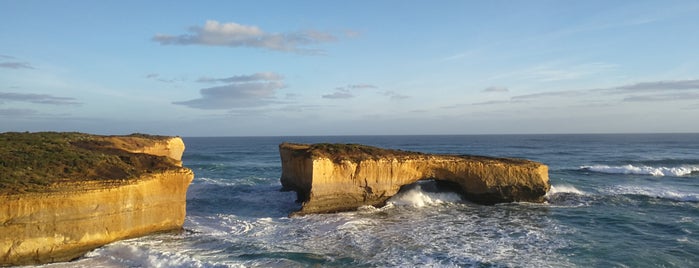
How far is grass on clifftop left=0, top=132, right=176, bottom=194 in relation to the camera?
11.0 metres

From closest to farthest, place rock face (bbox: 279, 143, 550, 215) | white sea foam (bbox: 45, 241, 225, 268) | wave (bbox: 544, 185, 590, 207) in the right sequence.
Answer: white sea foam (bbox: 45, 241, 225, 268) < rock face (bbox: 279, 143, 550, 215) < wave (bbox: 544, 185, 590, 207)

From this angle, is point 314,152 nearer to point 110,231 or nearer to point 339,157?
point 339,157

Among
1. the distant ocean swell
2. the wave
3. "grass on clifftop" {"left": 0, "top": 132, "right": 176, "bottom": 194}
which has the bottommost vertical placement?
the wave

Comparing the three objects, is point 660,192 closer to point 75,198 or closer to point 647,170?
point 647,170

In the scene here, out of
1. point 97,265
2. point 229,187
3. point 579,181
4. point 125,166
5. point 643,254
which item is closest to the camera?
point 97,265

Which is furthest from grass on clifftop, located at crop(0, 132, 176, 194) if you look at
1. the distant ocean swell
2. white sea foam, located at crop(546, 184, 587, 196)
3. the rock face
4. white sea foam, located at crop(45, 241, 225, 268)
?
the distant ocean swell

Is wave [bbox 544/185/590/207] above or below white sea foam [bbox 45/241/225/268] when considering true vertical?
above

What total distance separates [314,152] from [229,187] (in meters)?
7.82

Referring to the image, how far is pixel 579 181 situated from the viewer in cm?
2478

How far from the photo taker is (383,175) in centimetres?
1769

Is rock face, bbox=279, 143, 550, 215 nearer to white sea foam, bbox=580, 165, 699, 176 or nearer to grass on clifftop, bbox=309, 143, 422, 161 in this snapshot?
grass on clifftop, bbox=309, 143, 422, 161

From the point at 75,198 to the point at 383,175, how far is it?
10.5 m

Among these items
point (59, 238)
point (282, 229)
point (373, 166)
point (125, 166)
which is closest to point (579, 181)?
Answer: point (373, 166)

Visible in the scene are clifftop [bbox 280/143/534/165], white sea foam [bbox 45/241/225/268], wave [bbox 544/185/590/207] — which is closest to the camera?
white sea foam [bbox 45/241/225/268]
